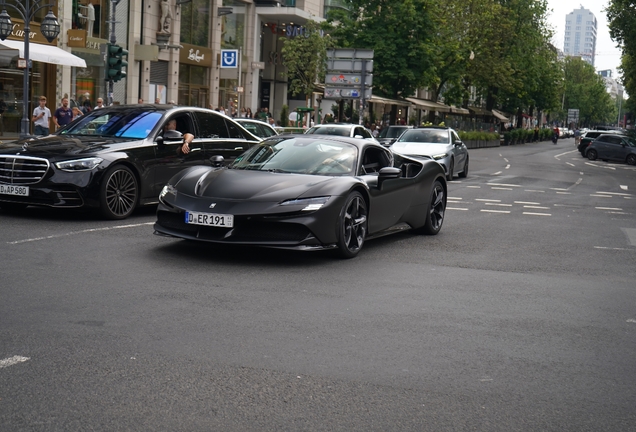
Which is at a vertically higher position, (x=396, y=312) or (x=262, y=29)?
(x=262, y=29)

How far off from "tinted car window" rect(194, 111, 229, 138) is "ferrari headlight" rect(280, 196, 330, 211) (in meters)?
4.77

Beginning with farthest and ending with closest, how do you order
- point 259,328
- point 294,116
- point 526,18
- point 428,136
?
1. point 526,18
2. point 294,116
3. point 428,136
4. point 259,328

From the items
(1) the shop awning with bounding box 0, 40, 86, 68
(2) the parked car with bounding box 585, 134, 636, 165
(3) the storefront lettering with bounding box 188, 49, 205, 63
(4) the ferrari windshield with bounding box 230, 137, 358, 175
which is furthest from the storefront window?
(4) the ferrari windshield with bounding box 230, 137, 358, 175

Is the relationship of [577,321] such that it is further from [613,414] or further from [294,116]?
[294,116]

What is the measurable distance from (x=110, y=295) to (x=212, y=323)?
1100 mm

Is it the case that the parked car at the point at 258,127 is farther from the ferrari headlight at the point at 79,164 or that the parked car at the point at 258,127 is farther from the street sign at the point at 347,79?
the street sign at the point at 347,79

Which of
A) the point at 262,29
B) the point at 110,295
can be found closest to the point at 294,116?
the point at 262,29

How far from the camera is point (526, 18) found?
3061 inches

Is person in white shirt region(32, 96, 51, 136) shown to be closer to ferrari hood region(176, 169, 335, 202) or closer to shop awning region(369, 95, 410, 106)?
ferrari hood region(176, 169, 335, 202)

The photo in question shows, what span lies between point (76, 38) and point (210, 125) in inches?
854

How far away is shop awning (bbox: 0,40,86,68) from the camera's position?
2882 cm

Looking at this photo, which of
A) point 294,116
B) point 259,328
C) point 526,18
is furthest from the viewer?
point 526,18

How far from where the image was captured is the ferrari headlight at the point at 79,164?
10.7 metres

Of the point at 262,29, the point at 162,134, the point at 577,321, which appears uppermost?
the point at 262,29
